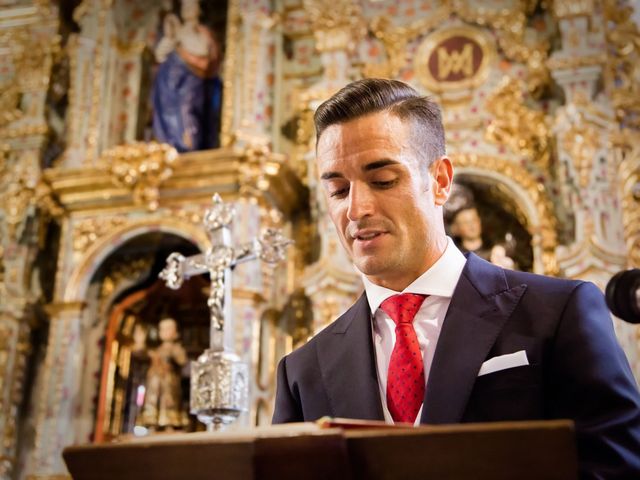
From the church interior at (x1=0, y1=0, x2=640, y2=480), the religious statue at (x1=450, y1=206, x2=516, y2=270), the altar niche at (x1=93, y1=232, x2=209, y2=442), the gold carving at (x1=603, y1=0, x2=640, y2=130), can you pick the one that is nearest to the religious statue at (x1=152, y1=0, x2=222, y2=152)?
the church interior at (x1=0, y1=0, x2=640, y2=480)

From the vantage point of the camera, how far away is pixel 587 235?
5352mm

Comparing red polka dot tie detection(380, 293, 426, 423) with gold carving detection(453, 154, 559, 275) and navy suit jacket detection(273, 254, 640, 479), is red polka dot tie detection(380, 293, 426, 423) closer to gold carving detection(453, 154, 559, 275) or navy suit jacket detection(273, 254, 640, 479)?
navy suit jacket detection(273, 254, 640, 479)

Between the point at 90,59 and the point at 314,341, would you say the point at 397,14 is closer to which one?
the point at 90,59

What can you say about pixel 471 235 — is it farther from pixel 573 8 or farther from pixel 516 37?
pixel 573 8

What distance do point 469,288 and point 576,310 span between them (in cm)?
23

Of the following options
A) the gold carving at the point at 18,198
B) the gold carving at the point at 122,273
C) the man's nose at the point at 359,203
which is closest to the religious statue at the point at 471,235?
the gold carving at the point at 122,273

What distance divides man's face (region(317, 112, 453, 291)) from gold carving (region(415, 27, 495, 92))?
4965mm

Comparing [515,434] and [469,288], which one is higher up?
[469,288]

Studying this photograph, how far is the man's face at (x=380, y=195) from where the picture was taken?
1588mm

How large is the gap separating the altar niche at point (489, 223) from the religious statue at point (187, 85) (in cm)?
227

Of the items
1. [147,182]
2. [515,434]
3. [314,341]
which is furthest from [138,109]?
[515,434]

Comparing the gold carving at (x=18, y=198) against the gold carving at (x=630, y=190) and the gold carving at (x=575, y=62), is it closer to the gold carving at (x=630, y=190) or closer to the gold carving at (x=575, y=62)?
the gold carving at (x=575, y=62)

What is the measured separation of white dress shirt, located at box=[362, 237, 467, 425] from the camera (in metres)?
1.62

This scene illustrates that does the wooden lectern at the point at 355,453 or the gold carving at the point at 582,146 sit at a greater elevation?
the gold carving at the point at 582,146
